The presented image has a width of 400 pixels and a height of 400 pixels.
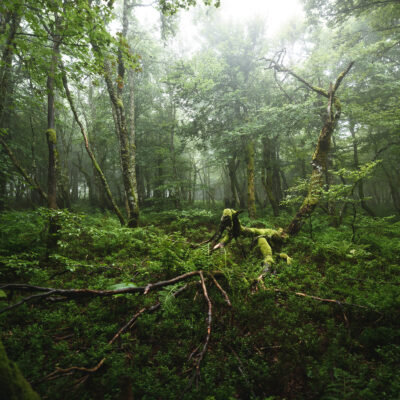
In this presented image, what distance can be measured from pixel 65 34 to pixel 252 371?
6.71m

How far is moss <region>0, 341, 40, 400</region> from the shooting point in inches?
41.9

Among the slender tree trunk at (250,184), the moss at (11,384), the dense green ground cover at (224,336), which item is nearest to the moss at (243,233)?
the dense green ground cover at (224,336)

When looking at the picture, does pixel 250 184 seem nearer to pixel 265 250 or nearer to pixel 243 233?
pixel 243 233

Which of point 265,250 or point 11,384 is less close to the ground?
point 11,384

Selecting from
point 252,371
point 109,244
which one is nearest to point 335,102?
point 252,371

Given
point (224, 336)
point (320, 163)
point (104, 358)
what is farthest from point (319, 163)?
point (104, 358)

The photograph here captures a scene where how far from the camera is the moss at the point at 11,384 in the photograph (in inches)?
41.9

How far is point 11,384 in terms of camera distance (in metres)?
1.11

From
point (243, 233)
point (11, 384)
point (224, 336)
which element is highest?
point (243, 233)

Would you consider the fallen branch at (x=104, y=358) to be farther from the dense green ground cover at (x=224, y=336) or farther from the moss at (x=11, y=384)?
the moss at (x=11, y=384)

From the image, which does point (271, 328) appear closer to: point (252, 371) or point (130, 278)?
point (252, 371)

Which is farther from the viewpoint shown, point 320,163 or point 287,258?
point 320,163

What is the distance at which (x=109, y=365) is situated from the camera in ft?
7.11

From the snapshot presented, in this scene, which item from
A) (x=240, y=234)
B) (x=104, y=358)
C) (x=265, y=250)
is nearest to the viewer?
(x=104, y=358)
